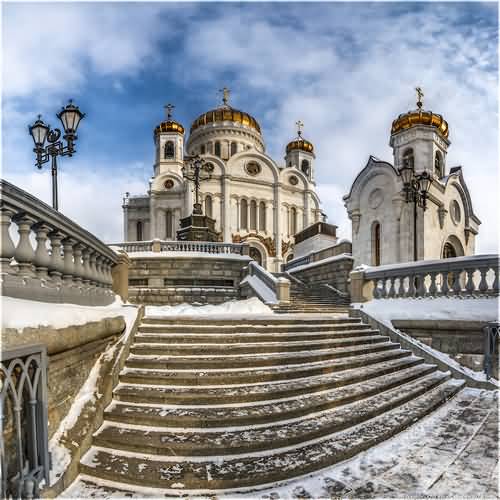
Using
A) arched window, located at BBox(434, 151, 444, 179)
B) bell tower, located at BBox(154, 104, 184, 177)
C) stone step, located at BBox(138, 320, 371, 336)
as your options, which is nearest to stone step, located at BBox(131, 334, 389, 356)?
stone step, located at BBox(138, 320, 371, 336)

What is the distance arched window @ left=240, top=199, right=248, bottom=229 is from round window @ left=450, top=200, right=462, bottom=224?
70.9ft

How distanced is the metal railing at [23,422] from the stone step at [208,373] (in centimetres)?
199

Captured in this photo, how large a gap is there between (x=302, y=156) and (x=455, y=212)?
30211 millimetres

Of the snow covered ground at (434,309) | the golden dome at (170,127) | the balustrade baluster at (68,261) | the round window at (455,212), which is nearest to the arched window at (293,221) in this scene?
the golden dome at (170,127)

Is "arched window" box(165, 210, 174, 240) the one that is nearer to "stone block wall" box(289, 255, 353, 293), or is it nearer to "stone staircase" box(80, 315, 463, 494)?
"stone block wall" box(289, 255, 353, 293)

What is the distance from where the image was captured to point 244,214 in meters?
37.9

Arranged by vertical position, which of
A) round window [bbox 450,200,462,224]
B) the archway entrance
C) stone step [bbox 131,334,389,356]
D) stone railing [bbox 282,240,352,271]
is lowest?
stone step [bbox 131,334,389,356]

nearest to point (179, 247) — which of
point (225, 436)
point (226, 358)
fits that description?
point (226, 358)

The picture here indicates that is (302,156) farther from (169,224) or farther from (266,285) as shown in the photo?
(266,285)

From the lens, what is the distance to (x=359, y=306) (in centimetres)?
977

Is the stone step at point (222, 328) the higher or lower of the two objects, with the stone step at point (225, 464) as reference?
higher

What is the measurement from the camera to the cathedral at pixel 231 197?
36.7 metres

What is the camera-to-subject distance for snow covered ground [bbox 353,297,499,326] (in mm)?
7510

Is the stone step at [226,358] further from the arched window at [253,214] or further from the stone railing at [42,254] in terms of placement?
the arched window at [253,214]
